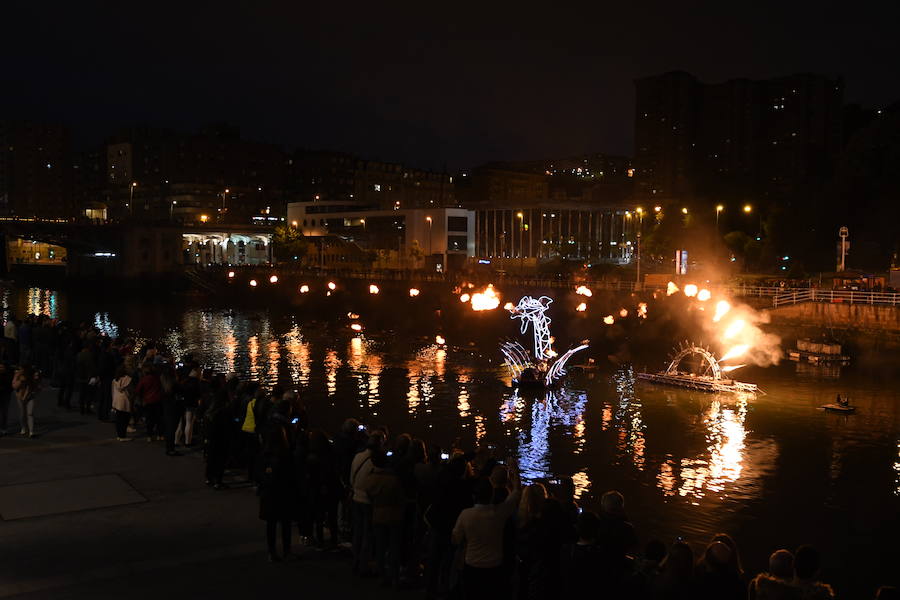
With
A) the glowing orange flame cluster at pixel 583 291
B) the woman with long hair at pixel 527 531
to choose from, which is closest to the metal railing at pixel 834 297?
the glowing orange flame cluster at pixel 583 291

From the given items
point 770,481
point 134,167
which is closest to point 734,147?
point 134,167

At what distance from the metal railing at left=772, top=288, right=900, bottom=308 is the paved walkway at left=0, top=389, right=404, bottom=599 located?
48.0 m

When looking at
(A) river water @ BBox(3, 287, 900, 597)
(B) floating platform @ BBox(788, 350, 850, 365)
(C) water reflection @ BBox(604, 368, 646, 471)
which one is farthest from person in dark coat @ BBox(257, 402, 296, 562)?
(B) floating platform @ BBox(788, 350, 850, 365)

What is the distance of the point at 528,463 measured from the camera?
22078 millimetres

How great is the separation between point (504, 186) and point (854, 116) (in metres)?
82.9

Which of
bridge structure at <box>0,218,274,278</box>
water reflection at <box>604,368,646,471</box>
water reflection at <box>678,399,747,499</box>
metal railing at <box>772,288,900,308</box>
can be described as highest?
bridge structure at <box>0,218,274,278</box>

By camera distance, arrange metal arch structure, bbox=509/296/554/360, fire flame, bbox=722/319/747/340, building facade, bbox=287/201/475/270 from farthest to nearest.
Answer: building facade, bbox=287/201/475/270
fire flame, bbox=722/319/747/340
metal arch structure, bbox=509/296/554/360

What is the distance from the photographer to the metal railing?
161 feet

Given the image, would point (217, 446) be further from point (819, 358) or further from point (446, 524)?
point (819, 358)

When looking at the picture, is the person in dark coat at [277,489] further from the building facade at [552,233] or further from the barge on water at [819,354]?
the building facade at [552,233]

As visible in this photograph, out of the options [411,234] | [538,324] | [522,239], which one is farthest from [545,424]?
[411,234]

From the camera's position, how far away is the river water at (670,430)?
55.4ft

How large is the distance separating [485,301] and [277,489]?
184 ft

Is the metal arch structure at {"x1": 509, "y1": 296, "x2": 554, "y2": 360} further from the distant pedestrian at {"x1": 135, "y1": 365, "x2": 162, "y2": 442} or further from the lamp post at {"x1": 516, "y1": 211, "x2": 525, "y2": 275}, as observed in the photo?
the lamp post at {"x1": 516, "y1": 211, "x2": 525, "y2": 275}
